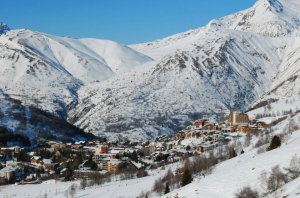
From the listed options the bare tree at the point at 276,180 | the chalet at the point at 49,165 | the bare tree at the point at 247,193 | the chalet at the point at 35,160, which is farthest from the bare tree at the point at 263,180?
the chalet at the point at 35,160

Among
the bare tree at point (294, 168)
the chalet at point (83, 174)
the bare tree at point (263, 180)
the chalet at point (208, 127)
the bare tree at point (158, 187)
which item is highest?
the chalet at point (208, 127)

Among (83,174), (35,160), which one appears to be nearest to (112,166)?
(83,174)

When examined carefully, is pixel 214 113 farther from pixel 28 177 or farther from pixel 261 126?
pixel 28 177

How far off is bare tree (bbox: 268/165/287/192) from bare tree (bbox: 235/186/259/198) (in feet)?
4.21

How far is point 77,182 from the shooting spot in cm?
7700

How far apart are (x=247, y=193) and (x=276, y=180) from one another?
2.72 metres

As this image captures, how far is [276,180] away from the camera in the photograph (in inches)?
1479

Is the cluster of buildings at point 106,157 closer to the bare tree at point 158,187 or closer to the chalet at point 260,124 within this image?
the chalet at point 260,124

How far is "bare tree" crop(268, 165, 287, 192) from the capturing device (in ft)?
121

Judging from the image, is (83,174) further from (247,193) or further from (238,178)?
(247,193)

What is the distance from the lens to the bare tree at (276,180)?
121 feet

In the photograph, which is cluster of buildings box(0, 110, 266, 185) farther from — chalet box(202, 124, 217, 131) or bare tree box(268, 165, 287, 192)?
bare tree box(268, 165, 287, 192)

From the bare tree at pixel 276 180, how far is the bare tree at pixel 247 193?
128 centimetres

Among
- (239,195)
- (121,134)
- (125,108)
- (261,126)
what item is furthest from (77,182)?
(125,108)
